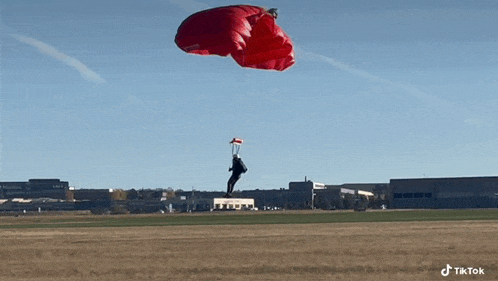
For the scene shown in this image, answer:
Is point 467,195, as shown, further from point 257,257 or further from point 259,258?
point 259,258

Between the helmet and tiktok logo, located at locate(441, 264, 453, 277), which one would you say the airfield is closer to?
tiktok logo, located at locate(441, 264, 453, 277)

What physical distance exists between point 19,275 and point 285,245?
13.3 metres

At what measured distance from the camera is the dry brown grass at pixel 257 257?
77.6ft

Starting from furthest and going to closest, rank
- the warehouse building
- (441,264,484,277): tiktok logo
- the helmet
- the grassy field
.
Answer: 1. the warehouse building
2. the grassy field
3. the helmet
4. (441,264,484,277): tiktok logo

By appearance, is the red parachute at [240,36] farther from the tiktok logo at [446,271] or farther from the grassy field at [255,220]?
the grassy field at [255,220]

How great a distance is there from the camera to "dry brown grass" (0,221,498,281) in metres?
23.6

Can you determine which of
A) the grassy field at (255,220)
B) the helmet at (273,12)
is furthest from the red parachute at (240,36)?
the grassy field at (255,220)

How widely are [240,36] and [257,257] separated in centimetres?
835

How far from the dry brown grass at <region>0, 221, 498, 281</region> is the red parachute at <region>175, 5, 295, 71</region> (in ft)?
23.2

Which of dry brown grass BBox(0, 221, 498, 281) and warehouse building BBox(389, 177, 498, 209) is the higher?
warehouse building BBox(389, 177, 498, 209)

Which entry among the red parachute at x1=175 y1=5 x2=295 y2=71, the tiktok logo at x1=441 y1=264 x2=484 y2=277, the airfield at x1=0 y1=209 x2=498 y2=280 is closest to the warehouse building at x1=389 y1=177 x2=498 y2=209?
the airfield at x1=0 y1=209 x2=498 y2=280

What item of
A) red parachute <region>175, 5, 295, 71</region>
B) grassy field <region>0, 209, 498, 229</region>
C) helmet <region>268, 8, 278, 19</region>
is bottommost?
grassy field <region>0, 209, 498, 229</region>

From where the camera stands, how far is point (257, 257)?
29.1 metres

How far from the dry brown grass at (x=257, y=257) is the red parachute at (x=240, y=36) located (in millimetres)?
7074
